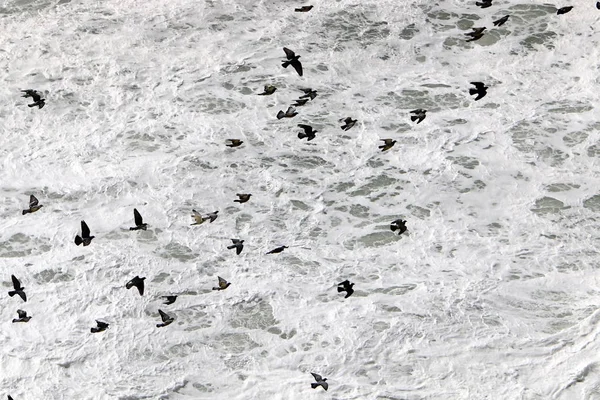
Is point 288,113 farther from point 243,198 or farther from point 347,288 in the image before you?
point 347,288

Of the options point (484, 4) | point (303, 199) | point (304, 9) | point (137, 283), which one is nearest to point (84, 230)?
point (137, 283)

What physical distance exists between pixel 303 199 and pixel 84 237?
303 cm

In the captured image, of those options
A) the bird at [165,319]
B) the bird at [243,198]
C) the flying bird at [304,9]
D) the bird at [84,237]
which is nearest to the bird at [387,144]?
the bird at [243,198]

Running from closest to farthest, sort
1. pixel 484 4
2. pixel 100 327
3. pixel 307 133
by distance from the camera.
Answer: pixel 100 327, pixel 307 133, pixel 484 4

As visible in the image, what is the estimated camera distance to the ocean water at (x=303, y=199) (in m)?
14.0

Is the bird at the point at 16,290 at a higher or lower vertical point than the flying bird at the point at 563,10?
lower

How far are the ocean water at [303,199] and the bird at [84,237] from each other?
339 millimetres

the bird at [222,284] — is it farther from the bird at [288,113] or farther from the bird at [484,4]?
the bird at [484,4]

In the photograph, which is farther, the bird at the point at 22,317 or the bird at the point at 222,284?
the bird at the point at 222,284

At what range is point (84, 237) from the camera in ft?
49.2

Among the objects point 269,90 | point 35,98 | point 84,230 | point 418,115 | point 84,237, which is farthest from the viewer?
point 269,90

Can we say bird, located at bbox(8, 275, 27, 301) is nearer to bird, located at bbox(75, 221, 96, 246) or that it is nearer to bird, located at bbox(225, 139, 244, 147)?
bird, located at bbox(75, 221, 96, 246)

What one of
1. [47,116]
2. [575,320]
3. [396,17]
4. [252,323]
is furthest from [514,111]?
[47,116]

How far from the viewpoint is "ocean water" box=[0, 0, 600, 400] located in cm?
1402
